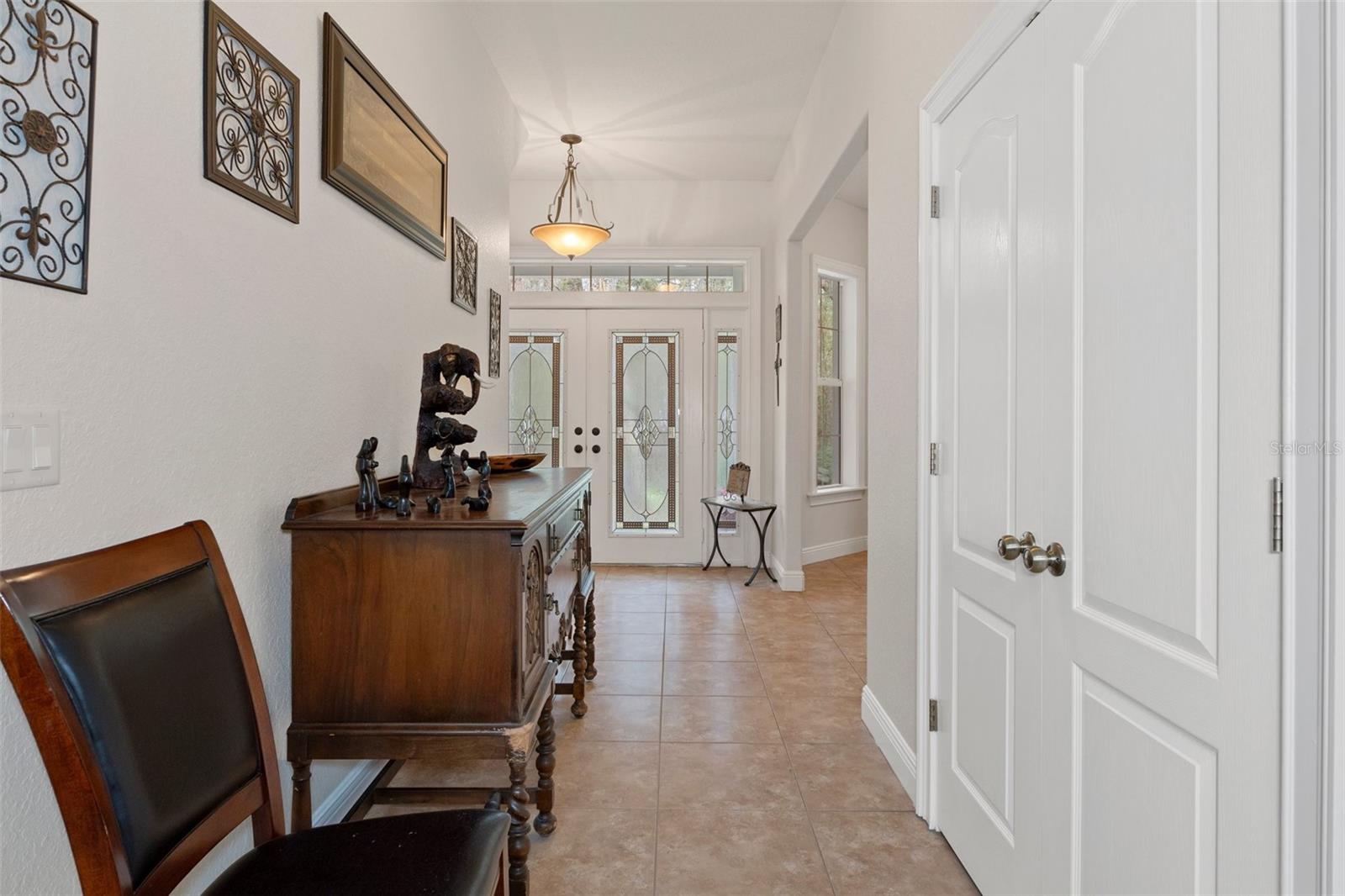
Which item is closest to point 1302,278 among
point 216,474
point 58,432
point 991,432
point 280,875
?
point 991,432

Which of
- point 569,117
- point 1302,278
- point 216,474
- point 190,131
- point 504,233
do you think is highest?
point 569,117

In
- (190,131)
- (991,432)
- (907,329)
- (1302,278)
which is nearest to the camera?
(1302,278)

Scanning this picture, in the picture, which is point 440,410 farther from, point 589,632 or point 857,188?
point 857,188

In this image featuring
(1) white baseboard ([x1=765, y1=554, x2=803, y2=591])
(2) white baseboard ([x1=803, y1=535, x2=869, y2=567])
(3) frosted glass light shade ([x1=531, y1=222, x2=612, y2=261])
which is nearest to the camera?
(3) frosted glass light shade ([x1=531, y1=222, x2=612, y2=261])

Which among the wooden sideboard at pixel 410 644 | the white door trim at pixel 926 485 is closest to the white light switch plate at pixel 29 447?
the wooden sideboard at pixel 410 644

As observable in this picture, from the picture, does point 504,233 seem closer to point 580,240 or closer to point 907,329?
point 580,240

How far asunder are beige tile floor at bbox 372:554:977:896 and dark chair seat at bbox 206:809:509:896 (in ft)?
2.34

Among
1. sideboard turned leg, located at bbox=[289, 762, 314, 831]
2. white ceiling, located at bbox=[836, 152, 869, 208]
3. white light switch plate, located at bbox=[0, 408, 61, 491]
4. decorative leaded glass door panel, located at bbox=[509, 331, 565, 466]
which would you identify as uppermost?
white ceiling, located at bbox=[836, 152, 869, 208]

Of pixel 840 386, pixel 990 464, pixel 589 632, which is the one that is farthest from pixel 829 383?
pixel 990 464

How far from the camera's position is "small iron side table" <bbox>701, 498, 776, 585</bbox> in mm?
5043

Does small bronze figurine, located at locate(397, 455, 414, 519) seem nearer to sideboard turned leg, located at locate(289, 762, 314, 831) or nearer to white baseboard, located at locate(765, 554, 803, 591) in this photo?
sideboard turned leg, located at locate(289, 762, 314, 831)

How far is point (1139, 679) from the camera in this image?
3.65ft

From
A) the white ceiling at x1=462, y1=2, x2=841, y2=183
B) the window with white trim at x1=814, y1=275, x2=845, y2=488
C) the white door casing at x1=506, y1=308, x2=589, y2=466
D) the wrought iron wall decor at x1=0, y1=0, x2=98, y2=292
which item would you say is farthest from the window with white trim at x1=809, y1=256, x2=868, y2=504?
the wrought iron wall decor at x1=0, y1=0, x2=98, y2=292

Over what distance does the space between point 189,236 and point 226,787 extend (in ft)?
3.27
